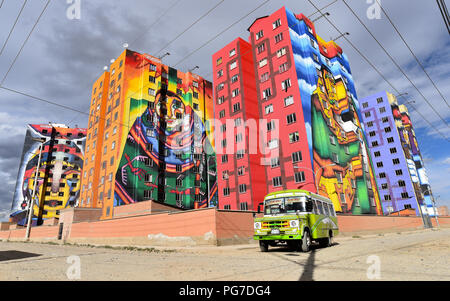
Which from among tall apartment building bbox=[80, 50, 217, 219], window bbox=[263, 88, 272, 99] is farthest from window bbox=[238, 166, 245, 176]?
tall apartment building bbox=[80, 50, 217, 219]

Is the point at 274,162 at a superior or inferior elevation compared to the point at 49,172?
inferior

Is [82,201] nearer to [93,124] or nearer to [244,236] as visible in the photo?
[93,124]

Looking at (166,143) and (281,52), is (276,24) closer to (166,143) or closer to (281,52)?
(281,52)

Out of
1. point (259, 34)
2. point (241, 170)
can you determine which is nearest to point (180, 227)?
point (241, 170)

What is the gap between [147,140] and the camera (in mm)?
50375

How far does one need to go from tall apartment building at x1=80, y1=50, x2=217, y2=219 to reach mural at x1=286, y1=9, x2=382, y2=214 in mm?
26619

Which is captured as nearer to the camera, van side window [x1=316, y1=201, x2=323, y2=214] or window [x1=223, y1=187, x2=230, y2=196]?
van side window [x1=316, y1=201, x2=323, y2=214]

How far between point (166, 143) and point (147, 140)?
457 centimetres

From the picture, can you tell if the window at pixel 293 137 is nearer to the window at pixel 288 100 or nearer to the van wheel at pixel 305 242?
the window at pixel 288 100

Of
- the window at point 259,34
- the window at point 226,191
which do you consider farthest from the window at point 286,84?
the window at point 226,191

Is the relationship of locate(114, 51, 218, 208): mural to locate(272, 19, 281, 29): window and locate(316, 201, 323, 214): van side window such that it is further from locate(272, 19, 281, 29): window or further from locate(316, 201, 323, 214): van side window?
locate(316, 201, 323, 214): van side window

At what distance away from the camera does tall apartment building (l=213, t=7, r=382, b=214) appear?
37875 mm

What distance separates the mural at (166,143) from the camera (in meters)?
47.4
